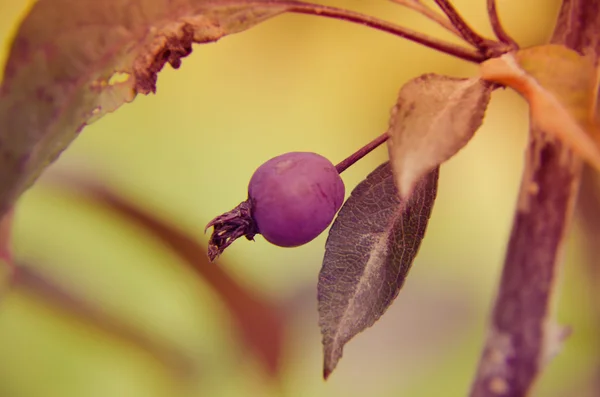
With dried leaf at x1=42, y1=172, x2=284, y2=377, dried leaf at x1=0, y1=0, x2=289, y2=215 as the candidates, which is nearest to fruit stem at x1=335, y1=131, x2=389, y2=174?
dried leaf at x1=0, y1=0, x2=289, y2=215

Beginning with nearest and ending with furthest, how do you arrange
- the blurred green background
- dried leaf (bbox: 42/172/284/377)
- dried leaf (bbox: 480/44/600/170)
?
dried leaf (bbox: 480/44/600/170)
dried leaf (bbox: 42/172/284/377)
the blurred green background

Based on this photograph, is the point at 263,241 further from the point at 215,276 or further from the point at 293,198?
the point at 293,198

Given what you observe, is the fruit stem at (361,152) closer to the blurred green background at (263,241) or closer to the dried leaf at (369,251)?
the dried leaf at (369,251)

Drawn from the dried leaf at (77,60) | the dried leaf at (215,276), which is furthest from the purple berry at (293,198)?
the dried leaf at (215,276)

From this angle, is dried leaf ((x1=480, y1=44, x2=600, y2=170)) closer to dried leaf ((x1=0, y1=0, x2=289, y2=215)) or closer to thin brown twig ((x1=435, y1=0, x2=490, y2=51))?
thin brown twig ((x1=435, y1=0, x2=490, y2=51))

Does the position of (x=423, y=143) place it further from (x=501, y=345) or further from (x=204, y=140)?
(x=204, y=140)

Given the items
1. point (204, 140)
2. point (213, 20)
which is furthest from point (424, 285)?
point (213, 20)
